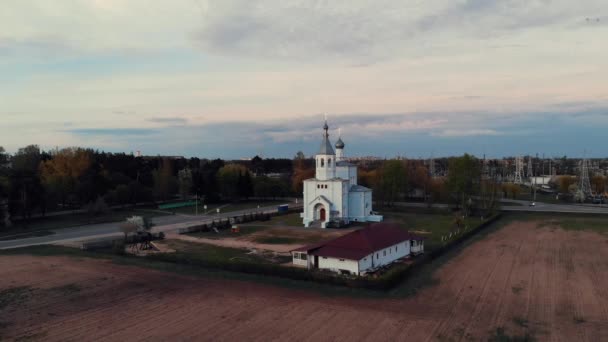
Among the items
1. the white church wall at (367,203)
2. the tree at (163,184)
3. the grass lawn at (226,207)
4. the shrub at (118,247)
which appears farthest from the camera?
the tree at (163,184)

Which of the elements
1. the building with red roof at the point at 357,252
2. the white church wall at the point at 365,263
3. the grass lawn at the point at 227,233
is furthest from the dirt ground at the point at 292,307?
the grass lawn at the point at 227,233

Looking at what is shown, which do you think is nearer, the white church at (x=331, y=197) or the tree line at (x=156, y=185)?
the white church at (x=331, y=197)

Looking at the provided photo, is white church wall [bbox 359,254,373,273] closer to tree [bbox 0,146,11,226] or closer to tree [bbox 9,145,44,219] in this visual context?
tree [bbox 0,146,11,226]

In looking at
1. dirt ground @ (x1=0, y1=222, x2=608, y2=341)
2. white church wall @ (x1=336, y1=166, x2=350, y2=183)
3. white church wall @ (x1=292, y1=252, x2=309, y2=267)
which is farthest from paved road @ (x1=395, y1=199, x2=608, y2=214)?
white church wall @ (x1=292, y1=252, x2=309, y2=267)

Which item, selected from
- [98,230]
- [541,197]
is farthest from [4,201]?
[541,197]

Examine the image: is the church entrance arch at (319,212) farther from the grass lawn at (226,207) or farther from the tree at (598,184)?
the tree at (598,184)

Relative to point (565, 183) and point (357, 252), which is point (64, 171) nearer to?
point (357, 252)

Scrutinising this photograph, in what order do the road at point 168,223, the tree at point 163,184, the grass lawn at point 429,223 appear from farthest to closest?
the tree at point 163,184
the road at point 168,223
the grass lawn at point 429,223
